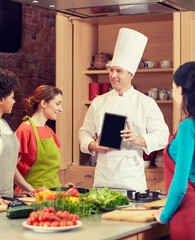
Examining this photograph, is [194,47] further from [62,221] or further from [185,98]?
[62,221]

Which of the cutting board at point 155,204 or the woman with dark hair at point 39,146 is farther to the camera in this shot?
the woman with dark hair at point 39,146

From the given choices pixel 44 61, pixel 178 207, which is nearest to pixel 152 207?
pixel 178 207

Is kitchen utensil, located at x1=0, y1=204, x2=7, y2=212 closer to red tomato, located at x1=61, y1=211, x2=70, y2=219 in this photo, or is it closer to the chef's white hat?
red tomato, located at x1=61, y1=211, x2=70, y2=219

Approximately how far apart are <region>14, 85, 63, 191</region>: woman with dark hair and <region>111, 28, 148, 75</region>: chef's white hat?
53 cm

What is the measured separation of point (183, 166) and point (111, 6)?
1257 millimetres

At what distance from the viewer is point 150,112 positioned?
3617 mm

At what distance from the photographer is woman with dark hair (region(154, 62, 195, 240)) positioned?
2.14 meters

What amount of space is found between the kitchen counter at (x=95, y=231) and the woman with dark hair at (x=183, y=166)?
0.10 meters

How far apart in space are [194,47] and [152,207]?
85.2 inches

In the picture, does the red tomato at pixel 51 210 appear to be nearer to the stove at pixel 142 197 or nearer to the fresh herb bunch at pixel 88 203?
the fresh herb bunch at pixel 88 203

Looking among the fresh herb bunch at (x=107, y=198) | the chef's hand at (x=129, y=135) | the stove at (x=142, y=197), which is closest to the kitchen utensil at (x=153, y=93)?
the chef's hand at (x=129, y=135)

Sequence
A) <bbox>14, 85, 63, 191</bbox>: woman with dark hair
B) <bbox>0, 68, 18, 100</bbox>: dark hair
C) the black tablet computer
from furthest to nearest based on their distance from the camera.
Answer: <bbox>14, 85, 63, 191</bbox>: woman with dark hair → the black tablet computer → <bbox>0, 68, 18, 100</bbox>: dark hair

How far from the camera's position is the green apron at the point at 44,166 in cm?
343

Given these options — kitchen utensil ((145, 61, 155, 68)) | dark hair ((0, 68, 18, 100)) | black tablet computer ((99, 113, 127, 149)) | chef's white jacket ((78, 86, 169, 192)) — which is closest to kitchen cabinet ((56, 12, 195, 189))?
kitchen utensil ((145, 61, 155, 68))
